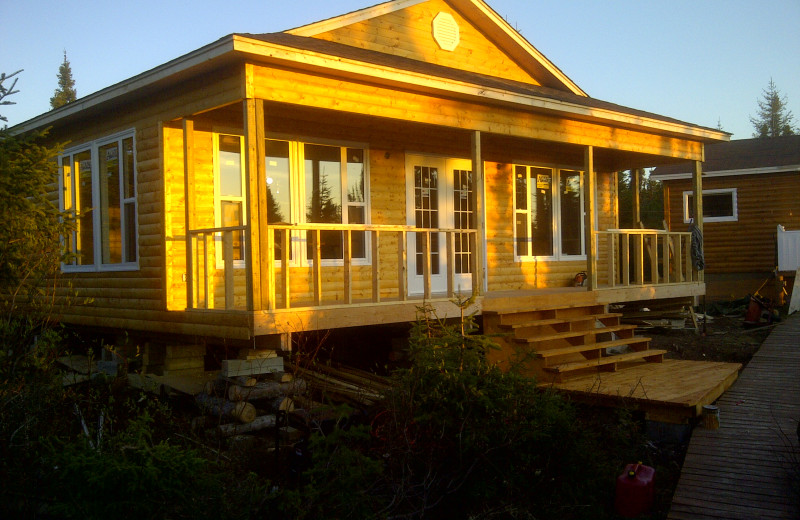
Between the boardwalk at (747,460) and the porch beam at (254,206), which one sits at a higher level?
the porch beam at (254,206)

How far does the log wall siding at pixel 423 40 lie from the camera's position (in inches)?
464

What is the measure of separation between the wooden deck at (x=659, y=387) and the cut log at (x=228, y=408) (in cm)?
345

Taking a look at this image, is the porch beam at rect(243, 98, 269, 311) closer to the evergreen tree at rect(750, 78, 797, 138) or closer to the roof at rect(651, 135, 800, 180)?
the roof at rect(651, 135, 800, 180)

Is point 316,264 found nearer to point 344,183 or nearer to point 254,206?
point 254,206

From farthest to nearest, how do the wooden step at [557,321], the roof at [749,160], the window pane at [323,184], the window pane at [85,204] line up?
the roof at [749,160] < the window pane at [85,204] < the window pane at [323,184] < the wooden step at [557,321]

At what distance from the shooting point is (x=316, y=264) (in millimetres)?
8375

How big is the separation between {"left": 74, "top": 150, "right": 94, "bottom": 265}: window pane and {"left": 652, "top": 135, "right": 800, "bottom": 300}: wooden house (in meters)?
18.7

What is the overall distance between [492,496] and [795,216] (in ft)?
69.7

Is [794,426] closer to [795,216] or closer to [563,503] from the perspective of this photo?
[563,503]

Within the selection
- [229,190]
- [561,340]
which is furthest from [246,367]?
[561,340]

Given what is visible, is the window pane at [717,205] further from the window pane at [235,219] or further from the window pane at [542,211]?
the window pane at [235,219]

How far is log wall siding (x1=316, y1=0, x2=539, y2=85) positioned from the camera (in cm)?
1180

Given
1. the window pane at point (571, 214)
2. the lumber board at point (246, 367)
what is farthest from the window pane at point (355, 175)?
the window pane at point (571, 214)

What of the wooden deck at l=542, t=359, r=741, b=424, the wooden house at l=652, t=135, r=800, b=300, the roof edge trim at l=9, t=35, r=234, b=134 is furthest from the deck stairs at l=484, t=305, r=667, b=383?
the wooden house at l=652, t=135, r=800, b=300
